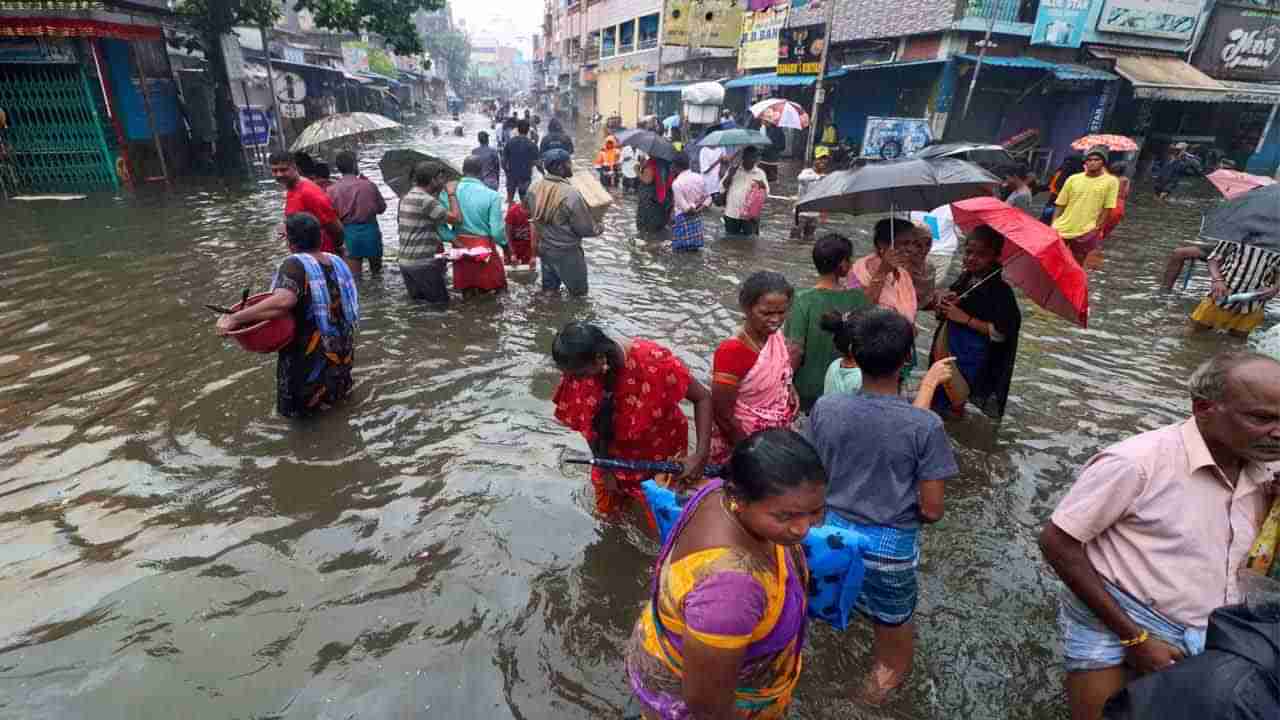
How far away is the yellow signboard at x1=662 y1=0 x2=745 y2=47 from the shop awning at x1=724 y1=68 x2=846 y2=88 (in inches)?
138

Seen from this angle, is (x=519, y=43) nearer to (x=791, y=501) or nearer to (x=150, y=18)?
(x=150, y=18)

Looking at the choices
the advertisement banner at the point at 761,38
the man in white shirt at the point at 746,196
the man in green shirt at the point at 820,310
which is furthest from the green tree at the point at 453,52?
the man in green shirt at the point at 820,310

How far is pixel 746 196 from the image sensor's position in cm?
949

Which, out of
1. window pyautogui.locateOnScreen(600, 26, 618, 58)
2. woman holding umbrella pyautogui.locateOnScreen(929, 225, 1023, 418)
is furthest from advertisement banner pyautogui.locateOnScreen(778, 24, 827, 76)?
window pyautogui.locateOnScreen(600, 26, 618, 58)

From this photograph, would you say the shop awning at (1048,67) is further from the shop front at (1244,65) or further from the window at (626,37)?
the window at (626,37)

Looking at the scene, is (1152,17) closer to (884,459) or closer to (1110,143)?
(1110,143)

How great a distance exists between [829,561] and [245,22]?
18.5 m

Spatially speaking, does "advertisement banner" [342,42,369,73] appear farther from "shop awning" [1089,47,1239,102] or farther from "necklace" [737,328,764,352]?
"necklace" [737,328,764,352]

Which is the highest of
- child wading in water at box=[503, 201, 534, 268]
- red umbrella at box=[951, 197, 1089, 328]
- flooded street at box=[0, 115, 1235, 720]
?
red umbrella at box=[951, 197, 1089, 328]

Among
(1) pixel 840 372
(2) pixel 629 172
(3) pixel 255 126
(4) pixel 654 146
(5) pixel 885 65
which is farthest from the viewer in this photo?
(5) pixel 885 65

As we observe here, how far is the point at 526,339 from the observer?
6297 millimetres

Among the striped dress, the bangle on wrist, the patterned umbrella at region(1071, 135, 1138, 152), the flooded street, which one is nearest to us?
the bangle on wrist

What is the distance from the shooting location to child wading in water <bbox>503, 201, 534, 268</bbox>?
7809mm

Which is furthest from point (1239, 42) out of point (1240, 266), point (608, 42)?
point (608, 42)
